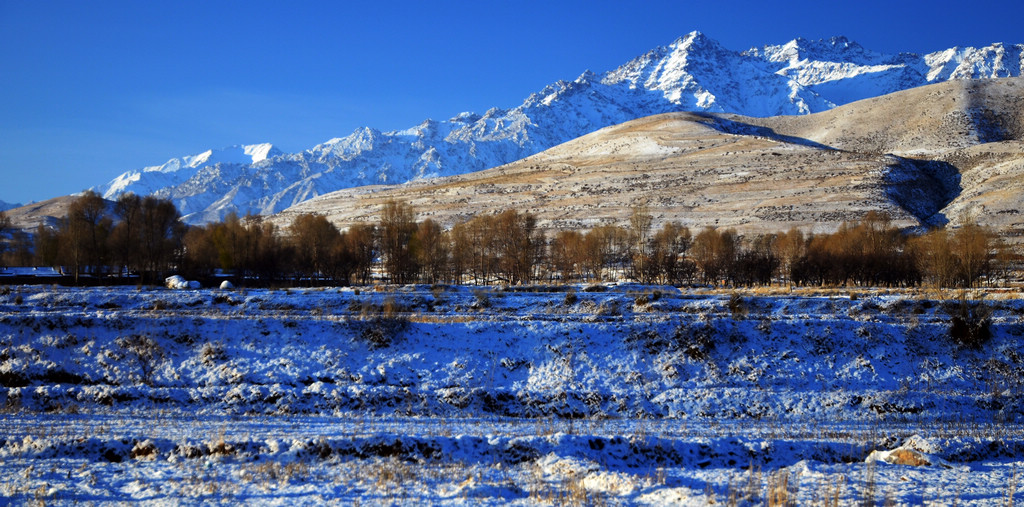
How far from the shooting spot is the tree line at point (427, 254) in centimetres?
6731

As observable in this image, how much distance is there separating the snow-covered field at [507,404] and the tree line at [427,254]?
108 feet

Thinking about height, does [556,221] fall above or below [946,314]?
above

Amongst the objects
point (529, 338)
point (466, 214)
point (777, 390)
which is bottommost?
point (777, 390)

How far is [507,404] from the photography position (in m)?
22.2

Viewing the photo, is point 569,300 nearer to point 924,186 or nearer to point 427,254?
point 427,254

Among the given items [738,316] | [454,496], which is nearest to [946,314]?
[738,316]

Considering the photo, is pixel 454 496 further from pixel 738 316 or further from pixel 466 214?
pixel 466 214

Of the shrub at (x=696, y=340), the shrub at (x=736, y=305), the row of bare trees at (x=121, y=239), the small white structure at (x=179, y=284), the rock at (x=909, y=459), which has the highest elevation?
the row of bare trees at (x=121, y=239)

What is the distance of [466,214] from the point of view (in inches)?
6526

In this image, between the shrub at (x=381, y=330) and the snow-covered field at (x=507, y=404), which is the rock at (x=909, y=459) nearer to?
the snow-covered field at (x=507, y=404)

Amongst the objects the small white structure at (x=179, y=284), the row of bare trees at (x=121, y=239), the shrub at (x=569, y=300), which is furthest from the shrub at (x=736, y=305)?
the row of bare trees at (x=121, y=239)

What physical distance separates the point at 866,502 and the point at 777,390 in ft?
46.4

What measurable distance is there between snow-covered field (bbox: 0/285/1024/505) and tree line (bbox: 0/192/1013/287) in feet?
108

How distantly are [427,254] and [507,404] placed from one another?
53.1 metres
